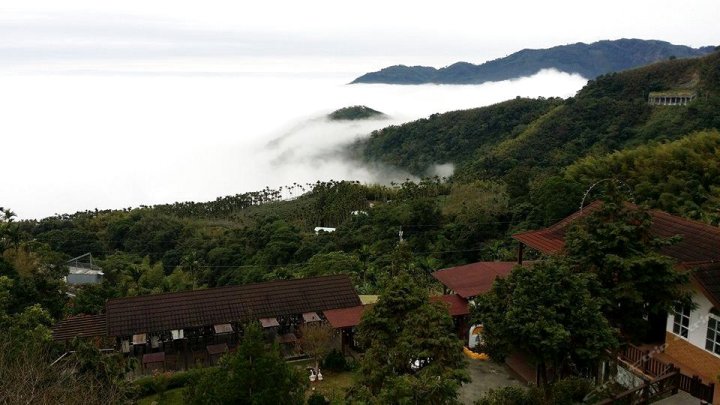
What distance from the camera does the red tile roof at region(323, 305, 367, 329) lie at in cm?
2033

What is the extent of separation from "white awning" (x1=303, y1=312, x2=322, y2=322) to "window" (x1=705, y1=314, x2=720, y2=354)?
12856 millimetres

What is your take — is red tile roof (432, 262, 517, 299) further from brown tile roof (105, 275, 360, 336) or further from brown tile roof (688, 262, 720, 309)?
brown tile roof (688, 262, 720, 309)

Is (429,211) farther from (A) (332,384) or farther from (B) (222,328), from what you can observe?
(A) (332,384)

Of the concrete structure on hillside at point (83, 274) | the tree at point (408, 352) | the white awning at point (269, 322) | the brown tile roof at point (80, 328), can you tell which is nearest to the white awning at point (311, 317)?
the white awning at point (269, 322)

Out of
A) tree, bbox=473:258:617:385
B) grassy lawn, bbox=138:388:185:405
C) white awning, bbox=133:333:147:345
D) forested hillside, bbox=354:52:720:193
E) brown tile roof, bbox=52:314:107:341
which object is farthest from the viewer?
forested hillside, bbox=354:52:720:193

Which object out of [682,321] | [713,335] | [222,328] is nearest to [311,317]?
[222,328]

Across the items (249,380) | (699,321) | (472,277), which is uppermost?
(699,321)

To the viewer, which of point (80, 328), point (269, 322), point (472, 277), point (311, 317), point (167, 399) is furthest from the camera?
point (472, 277)

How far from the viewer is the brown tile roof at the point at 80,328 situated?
21062 mm

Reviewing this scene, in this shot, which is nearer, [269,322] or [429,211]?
[269,322]

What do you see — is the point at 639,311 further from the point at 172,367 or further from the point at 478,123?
the point at 478,123

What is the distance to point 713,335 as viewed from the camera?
13867 mm

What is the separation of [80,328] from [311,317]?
29.3 feet

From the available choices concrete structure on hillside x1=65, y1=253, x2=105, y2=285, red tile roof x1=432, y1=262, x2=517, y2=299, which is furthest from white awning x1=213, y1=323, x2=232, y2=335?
concrete structure on hillside x1=65, y1=253, x2=105, y2=285
